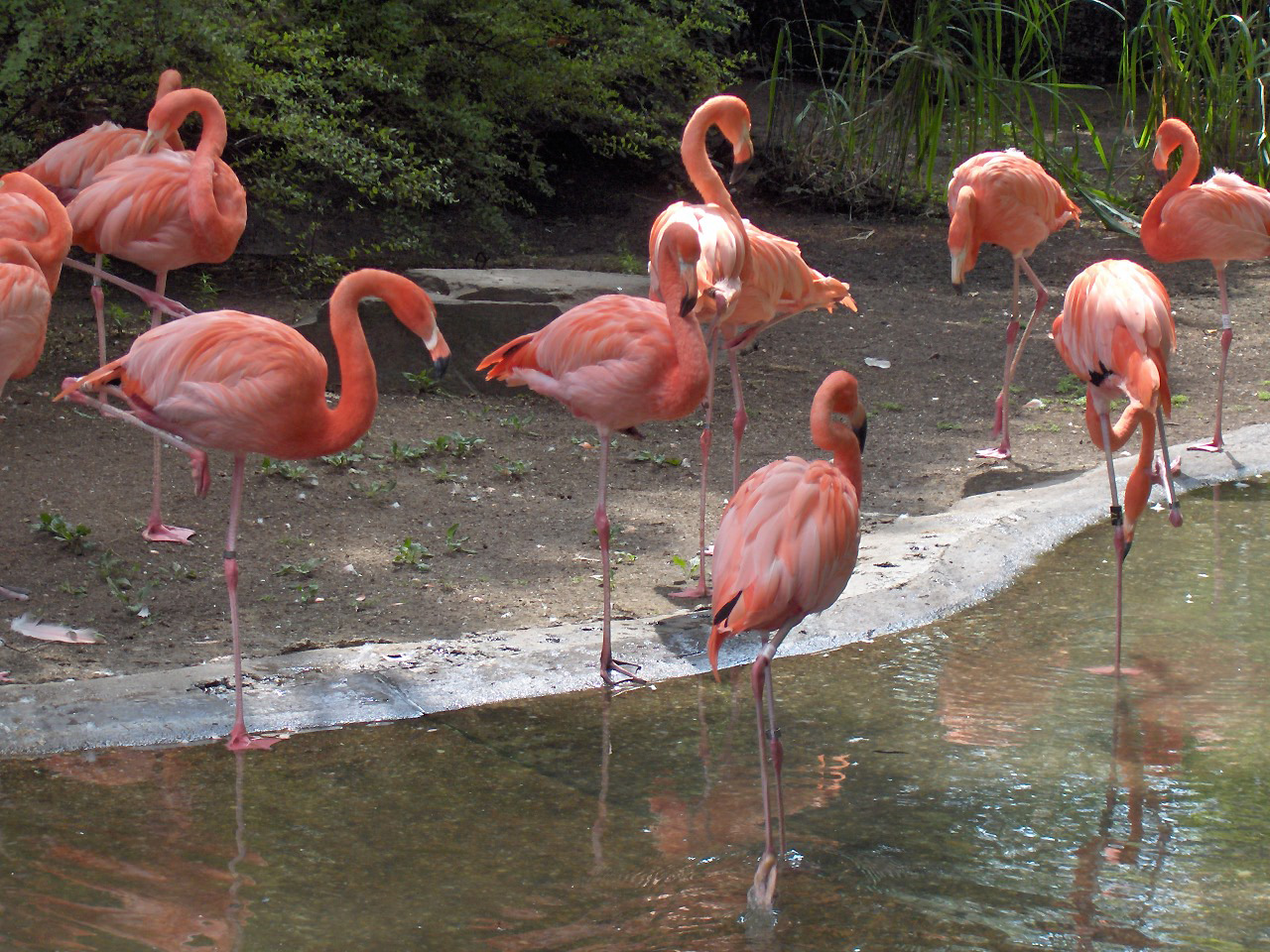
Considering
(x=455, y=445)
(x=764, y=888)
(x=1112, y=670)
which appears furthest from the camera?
(x=455, y=445)

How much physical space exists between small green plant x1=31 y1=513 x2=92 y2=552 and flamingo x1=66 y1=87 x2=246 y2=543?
0.80 meters

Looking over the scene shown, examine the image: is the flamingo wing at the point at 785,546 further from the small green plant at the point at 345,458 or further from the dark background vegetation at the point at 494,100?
the dark background vegetation at the point at 494,100

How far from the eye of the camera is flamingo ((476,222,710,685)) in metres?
3.73

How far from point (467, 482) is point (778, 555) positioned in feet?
8.61

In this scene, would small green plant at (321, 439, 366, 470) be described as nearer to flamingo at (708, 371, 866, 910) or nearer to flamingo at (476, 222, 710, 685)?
flamingo at (476, 222, 710, 685)

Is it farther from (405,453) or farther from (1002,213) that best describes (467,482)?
(1002,213)

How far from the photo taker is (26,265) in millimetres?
4258

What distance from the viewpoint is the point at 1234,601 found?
4.11 m

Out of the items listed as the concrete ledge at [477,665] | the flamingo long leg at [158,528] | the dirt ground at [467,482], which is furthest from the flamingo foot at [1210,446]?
the flamingo long leg at [158,528]

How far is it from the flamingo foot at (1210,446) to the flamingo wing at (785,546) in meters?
3.19

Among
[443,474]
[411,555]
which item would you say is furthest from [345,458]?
[411,555]

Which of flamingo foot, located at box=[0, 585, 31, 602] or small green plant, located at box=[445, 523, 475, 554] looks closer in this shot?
flamingo foot, located at box=[0, 585, 31, 602]

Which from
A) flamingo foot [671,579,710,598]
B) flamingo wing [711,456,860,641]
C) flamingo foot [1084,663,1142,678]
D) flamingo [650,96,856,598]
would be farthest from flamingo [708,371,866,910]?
flamingo [650,96,856,598]

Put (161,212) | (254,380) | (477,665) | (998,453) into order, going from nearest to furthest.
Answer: (254,380) < (477,665) < (161,212) < (998,453)
